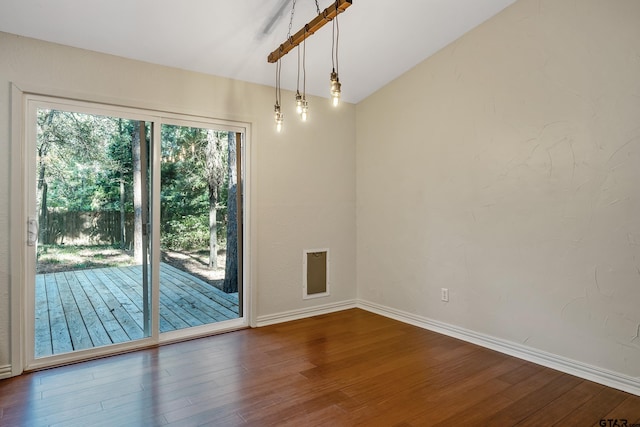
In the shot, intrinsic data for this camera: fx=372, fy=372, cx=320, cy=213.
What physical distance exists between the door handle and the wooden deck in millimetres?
270

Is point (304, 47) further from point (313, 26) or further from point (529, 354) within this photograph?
point (529, 354)

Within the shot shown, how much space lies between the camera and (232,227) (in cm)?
377

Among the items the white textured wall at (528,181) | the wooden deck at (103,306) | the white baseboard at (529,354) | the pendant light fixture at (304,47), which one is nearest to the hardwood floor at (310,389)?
the white baseboard at (529,354)

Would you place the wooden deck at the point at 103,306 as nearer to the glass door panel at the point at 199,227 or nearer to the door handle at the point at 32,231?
Answer: the glass door panel at the point at 199,227

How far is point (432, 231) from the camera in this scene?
366cm

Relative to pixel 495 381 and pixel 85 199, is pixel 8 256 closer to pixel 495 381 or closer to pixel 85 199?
pixel 85 199

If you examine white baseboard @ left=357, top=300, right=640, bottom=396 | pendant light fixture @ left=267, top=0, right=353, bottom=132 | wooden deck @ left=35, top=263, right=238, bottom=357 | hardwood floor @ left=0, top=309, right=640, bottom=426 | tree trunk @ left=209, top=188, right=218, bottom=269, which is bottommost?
hardwood floor @ left=0, top=309, right=640, bottom=426

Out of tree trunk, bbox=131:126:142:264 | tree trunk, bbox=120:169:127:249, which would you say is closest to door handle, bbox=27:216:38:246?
tree trunk, bbox=120:169:127:249

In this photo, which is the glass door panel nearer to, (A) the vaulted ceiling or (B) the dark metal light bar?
(A) the vaulted ceiling

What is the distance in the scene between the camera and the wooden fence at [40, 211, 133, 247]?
2850 mm

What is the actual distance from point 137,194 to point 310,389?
215cm

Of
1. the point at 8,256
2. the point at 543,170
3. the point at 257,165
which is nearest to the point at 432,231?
the point at 543,170

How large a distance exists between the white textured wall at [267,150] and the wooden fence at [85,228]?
276mm

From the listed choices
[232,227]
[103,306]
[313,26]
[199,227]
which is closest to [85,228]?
[103,306]
